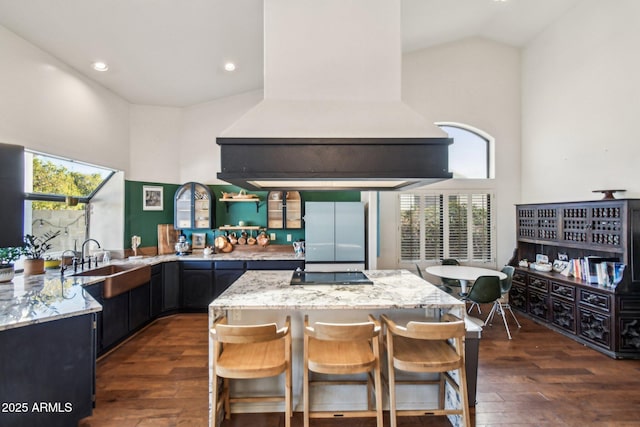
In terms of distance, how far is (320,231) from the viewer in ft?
14.7

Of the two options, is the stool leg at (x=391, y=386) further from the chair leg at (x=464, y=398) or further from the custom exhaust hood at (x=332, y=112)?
the custom exhaust hood at (x=332, y=112)

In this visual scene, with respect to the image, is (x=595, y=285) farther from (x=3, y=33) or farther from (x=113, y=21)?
(x=3, y=33)

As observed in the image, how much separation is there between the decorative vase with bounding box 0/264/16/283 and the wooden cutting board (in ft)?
6.86

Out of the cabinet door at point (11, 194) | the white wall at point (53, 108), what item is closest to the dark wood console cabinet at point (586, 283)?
the cabinet door at point (11, 194)

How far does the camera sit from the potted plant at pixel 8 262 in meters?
2.71

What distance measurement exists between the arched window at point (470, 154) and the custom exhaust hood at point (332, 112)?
3659mm

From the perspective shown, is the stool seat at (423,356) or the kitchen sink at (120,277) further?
the kitchen sink at (120,277)

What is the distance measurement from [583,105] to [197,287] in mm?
6127

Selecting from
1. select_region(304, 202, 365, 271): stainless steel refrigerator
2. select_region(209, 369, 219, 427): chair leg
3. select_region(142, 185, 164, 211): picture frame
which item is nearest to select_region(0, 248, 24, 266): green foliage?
select_region(142, 185, 164, 211): picture frame

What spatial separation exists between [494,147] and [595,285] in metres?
2.67

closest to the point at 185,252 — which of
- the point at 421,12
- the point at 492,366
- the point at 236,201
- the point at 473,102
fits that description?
the point at 236,201

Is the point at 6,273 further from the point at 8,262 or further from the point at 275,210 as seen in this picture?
the point at 275,210

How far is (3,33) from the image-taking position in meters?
2.71

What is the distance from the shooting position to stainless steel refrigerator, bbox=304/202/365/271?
447 cm
